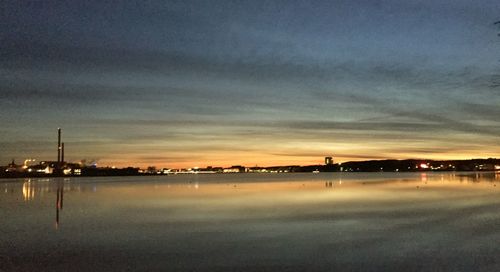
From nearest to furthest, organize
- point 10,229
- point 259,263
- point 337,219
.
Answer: point 259,263, point 10,229, point 337,219

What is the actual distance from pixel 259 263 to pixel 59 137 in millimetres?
192503

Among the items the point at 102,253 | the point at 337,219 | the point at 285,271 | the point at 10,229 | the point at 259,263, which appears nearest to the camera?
the point at 285,271

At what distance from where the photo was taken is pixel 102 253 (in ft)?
53.8

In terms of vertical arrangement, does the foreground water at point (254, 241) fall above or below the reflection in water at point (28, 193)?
below

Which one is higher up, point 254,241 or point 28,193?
point 28,193

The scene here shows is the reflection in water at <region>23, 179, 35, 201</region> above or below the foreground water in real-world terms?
above

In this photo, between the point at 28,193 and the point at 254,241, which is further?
the point at 28,193

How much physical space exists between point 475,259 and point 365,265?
3659 mm

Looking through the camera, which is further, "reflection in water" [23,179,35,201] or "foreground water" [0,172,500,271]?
"reflection in water" [23,179,35,201]

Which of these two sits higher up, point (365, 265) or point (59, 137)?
point (59, 137)

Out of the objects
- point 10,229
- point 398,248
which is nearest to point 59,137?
point 10,229

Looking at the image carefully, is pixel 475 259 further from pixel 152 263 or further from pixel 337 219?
pixel 337 219

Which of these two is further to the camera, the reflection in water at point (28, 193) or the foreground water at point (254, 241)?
the reflection in water at point (28, 193)

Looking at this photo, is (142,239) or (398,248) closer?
(398,248)
